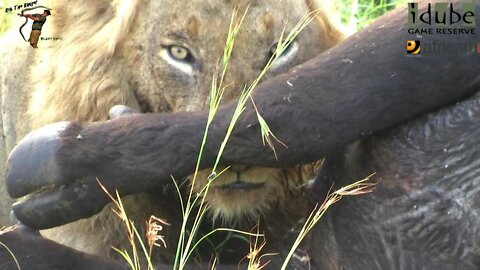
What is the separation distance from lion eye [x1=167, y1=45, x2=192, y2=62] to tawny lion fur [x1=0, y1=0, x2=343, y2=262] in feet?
0.04

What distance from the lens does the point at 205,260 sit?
10.1 feet

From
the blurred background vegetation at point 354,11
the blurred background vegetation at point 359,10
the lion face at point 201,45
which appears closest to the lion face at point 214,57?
the lion face at point 201,45

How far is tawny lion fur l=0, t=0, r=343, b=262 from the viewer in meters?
2.79

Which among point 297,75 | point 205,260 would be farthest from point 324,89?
point 205,260

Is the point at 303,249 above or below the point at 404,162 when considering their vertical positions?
below

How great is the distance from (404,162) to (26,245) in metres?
1.01

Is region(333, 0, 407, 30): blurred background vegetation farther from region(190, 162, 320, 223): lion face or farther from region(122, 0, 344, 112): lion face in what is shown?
region(122, 0, 344, 112): lion face

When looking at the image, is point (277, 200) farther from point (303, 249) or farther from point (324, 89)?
point (324, 89)

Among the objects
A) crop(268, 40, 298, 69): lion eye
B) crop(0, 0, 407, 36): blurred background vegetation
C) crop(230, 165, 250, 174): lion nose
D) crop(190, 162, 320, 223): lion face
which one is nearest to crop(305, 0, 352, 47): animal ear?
crop(268, 40, 298, 69): lion eye

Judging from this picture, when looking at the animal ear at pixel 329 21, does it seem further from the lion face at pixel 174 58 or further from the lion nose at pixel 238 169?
the lion nose at pixel 238 169

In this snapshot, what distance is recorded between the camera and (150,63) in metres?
2.91

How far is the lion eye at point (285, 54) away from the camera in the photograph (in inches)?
111

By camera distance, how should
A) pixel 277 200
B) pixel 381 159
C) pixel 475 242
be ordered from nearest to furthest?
1. pixel 475 242
2. pixel 381 159
3. pixel 277 200

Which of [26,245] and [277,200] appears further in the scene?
[277,200]
